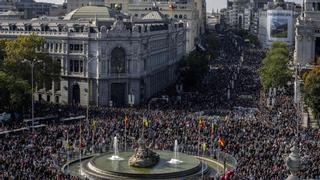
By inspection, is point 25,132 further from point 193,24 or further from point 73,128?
point 193,24

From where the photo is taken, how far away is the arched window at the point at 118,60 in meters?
95.7

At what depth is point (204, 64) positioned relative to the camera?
12200 cm

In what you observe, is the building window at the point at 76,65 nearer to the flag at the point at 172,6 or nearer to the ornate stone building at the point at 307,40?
the ornate stone building at the point at 307,40

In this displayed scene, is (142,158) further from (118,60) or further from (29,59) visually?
(118,60)

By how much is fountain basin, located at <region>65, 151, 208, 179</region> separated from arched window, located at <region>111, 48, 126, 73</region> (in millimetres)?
41046

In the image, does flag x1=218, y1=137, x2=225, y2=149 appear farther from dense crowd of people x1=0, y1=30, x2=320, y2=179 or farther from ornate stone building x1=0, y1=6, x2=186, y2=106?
ornate stone building x1=0, y1=6, x2=186, y2=106

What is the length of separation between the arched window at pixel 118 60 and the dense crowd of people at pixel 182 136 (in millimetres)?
8669

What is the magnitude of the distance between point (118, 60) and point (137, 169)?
47152mm

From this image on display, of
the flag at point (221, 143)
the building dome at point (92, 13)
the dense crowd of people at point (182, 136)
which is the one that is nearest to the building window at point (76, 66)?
the dense crowd of people at point (182, 136)

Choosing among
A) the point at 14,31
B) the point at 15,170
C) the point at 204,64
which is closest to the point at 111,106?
the point at 14,31

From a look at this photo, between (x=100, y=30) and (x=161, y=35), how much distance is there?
25.5m

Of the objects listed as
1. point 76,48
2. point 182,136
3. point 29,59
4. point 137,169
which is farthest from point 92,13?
point 137,169

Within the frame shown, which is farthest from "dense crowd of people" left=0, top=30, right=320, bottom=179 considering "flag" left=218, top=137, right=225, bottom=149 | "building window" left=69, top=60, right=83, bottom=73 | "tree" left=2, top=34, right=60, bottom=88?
"building window" left=69, top=60, right=83, bottom=73

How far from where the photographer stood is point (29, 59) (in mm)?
89938
